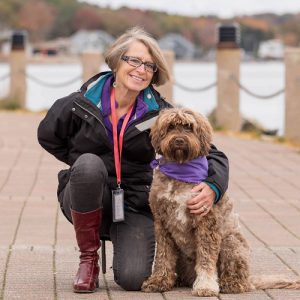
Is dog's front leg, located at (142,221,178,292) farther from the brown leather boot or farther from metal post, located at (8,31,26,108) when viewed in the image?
metal post, located at (8,31,26,108)

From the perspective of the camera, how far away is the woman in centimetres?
608

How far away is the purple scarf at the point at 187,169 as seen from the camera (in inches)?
234

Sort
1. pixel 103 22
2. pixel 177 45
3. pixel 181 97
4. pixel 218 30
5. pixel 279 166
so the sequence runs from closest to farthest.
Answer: pixel 279 166, pixel 218 30, pixel 181 97, pixel 177 45, pixel 103 22

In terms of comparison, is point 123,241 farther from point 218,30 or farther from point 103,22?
point 103,22

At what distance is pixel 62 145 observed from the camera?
6.51 m

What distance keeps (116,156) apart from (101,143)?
13 centimetres

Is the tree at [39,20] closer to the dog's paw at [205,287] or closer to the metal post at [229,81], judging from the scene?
the metal post at [229,81]

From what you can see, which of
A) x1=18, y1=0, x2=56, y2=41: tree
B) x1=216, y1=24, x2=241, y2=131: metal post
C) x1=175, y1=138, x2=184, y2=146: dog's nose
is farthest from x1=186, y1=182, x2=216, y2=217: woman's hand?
x1=18, y1=0, x2=56, y2=41: tree

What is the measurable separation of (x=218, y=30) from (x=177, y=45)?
15.2 m

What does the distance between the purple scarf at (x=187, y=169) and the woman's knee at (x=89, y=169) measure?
34 cm

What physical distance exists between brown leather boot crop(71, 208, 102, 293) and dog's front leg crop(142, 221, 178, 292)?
12.3 inches

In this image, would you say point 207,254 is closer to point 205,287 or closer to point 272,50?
point 205,287

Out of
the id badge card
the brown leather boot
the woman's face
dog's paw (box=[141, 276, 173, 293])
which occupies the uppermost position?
the woman's face

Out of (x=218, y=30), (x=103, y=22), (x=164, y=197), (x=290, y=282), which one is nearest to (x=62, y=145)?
(x=164, y=197)
